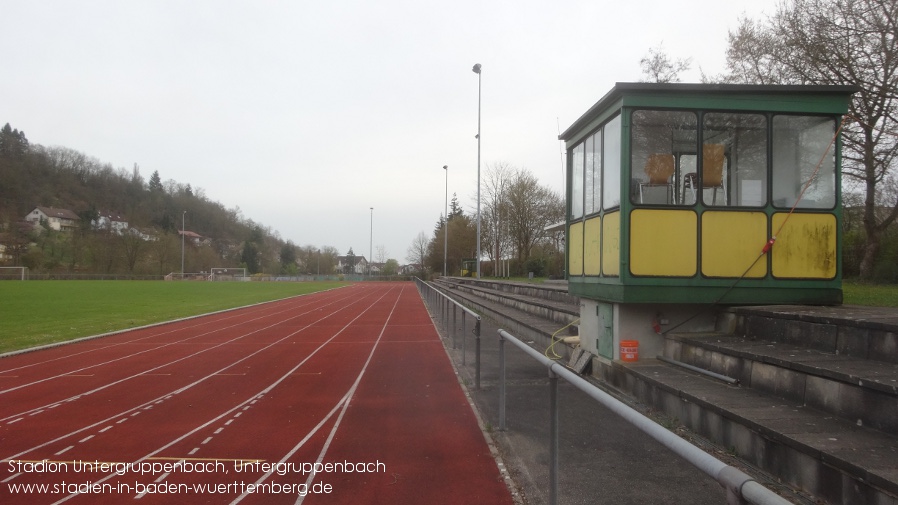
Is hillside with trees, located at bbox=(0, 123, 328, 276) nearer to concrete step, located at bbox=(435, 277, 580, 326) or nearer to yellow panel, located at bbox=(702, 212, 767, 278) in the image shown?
concrete step, located at bbox=(435, 277, 580, 326)

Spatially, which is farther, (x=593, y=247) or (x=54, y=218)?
(x=54, y=218)

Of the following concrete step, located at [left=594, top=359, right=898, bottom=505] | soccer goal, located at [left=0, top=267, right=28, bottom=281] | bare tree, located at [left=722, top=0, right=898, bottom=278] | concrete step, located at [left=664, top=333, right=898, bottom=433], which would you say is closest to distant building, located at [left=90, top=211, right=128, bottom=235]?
soccer goal, located at [left=0, top=267, right=28, bottom=281]

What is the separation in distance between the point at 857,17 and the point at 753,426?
14104 millimetres

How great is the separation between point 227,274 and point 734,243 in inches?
3934

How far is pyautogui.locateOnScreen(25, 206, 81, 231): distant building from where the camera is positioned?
7706 centimetres

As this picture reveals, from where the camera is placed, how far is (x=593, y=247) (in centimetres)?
786

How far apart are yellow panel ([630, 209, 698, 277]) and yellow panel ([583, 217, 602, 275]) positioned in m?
0.90

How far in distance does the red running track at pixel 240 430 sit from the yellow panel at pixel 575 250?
2.50 metres

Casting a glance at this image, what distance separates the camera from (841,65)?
45.0ft

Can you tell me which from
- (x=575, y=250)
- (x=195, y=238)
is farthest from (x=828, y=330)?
(x=195, y=238)

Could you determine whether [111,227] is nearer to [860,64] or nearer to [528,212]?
[528,212]

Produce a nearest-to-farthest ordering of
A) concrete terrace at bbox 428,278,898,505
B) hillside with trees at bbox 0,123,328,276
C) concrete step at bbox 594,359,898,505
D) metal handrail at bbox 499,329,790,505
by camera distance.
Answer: metal handrail at bbox 499,329,790,505, concrete step at bbox 594,359,898,505, concrete terrace at bbox 428,278,898,505, hillside with trees at bbox 0,123,328,276

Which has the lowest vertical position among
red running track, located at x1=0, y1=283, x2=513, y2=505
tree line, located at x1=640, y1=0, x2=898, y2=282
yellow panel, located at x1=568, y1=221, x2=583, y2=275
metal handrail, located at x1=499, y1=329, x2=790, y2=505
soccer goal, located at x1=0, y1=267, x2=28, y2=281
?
red running track, located at x1=0, y1=283, x2=513, y2=505

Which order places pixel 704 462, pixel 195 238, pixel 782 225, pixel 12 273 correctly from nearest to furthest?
pixel 704 462 < pixel 782 225 < pixel 12 273 < pixel 195 238
